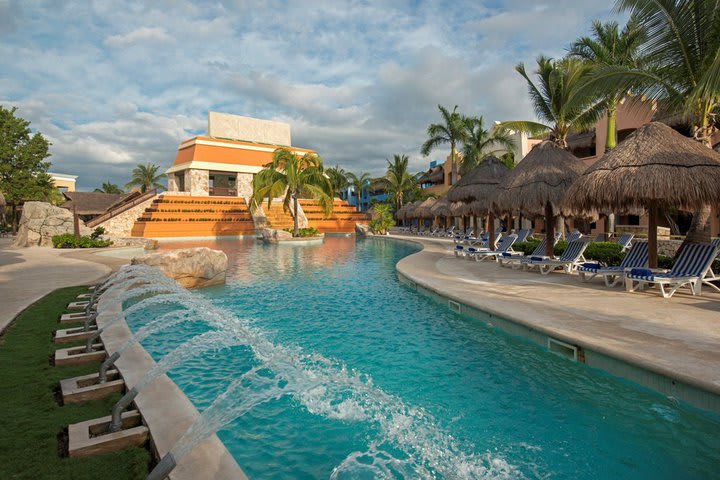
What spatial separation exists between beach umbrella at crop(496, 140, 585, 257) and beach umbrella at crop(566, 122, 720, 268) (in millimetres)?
2040

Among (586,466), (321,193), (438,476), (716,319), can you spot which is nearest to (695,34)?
(716,319)

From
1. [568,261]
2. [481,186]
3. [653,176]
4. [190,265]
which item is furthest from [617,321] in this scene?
[481,186]

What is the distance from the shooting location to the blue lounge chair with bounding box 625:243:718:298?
7641 millimetres

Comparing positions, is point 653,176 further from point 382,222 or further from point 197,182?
point 197,182

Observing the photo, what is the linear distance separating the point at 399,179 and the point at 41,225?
32.8 meters

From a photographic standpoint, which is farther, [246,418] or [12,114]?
[12,114]

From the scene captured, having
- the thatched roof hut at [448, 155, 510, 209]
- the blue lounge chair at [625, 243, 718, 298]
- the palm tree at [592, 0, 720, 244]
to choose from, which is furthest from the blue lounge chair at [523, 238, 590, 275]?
the thatched roof hut at [448, 155, 510, 209]

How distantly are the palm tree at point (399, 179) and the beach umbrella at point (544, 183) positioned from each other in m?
32.6

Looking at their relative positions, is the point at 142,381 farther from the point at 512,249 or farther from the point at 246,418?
the point at 512,249

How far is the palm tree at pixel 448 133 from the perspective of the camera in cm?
3142

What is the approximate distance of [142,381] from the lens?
3.81 metres

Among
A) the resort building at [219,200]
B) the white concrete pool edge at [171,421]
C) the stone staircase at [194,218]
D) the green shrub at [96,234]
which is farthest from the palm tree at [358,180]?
the white concrete pool edge at [171,421]

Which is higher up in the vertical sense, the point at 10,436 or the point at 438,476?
the point at 10,436

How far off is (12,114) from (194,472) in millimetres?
42373
